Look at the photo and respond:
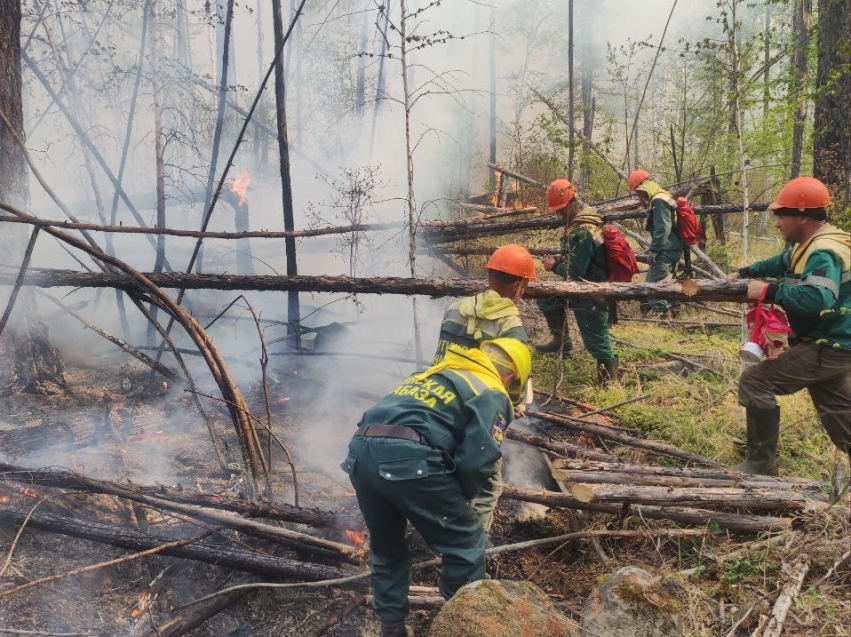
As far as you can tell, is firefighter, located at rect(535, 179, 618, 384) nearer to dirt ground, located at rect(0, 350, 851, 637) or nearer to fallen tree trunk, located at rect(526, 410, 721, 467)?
fallen tree trunk, located at rect(526, 410, 721, 467)

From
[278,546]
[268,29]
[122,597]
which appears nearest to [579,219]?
[278,546]

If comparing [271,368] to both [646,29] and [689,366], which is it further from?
[646,29]

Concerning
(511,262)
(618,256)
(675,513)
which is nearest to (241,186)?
(618,256)

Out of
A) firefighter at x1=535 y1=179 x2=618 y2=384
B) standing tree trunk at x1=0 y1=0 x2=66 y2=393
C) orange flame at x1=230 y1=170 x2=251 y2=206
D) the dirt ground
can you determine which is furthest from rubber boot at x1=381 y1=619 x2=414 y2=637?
orange flame at x1=230 y1=170 x2=251 y2=206

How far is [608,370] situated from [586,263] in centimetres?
127

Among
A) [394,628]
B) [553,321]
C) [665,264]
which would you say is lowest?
[394,628]

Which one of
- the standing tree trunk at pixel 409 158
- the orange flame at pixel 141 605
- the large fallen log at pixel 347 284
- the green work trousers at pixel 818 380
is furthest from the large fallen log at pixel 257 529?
the standing tree trunk at pixel 409 158

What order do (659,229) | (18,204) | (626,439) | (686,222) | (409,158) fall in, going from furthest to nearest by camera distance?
(686,222), (659,229), (409,158), (18,204), (626,439)

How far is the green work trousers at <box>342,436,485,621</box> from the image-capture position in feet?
8.29

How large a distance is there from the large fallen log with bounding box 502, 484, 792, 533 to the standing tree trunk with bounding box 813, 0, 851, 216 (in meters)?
4.80

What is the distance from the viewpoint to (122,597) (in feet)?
11.4

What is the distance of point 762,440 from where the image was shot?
13.3 ft

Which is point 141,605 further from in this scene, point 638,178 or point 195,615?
point 638,178

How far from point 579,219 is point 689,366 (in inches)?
84.7
